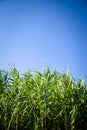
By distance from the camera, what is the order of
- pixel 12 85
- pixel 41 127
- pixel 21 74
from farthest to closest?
pixel 21 74 → pixel 12 85 → pixel 41 127

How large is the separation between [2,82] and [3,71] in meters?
0.22

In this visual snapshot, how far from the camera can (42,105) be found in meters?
2.86

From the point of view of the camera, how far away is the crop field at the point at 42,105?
284 centimetres

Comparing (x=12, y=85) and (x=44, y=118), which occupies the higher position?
(x=12, y=85)

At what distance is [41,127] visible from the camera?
2799 mm

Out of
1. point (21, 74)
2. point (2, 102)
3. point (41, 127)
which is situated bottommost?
point (41, 127)

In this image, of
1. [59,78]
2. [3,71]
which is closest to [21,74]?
[3,71]

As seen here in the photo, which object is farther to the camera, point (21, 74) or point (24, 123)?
point (21, 74)

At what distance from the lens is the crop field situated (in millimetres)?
2836

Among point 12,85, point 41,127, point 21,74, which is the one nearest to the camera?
point 41,127

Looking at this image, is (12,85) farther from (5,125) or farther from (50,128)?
(50,128)

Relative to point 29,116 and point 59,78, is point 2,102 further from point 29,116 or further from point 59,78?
point 59,78

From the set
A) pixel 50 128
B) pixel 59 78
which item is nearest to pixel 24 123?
pixel 50 128

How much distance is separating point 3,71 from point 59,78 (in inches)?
32.1
